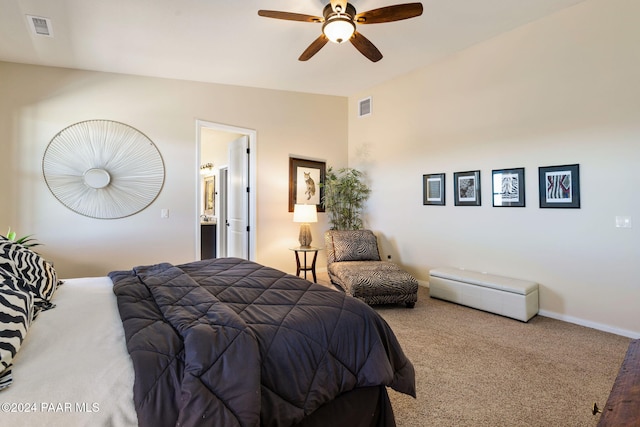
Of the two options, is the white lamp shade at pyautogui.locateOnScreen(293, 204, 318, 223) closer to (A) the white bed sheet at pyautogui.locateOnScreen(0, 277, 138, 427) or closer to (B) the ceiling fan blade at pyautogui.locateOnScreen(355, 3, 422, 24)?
(B) the ceiling fan blade at pyautogui.locateOnScreen(355, 3, 422, 24)

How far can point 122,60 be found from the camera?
3.50m

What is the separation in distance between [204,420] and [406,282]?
9.56 feet

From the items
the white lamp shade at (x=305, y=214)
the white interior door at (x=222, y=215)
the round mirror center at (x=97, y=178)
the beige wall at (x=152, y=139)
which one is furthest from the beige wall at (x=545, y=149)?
the round mirror center at (x=97, y=178)

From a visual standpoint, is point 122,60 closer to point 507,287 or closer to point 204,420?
point 204,420

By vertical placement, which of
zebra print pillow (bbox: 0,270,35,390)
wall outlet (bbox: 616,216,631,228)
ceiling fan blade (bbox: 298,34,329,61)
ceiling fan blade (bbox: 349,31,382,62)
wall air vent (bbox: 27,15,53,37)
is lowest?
zebra print pillow (bbox: 0,270,35,390)

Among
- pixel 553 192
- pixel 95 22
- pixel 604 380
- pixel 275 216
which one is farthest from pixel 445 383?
pixel 95 22

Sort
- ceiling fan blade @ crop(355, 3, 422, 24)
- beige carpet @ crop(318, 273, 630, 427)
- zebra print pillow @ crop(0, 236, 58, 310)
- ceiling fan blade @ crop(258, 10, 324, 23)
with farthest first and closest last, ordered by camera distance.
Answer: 1. ceiling fan blade @ crop(258, 10, 324, 23)
2. ceiling fan blade @ crop(355, 3, 422, 24)
3. beige carpet @ crop(318, 273, 630, 427)
4. zebra print pillow @ crop(0, 236, 58, 310)

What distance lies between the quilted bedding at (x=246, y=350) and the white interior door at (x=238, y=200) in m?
2.92

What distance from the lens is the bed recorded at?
91 centimetres

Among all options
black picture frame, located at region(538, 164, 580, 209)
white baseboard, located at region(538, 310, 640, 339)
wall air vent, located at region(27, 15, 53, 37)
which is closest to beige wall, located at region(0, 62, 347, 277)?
wall air vent, located at region(27, 15, 53, 37)

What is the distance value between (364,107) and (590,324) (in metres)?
4.09

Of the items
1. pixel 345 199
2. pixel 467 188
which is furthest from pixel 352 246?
pixel 467 188

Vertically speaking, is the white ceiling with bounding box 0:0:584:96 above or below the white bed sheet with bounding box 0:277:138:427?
above

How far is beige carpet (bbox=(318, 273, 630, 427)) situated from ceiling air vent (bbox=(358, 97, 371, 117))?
132 inches
